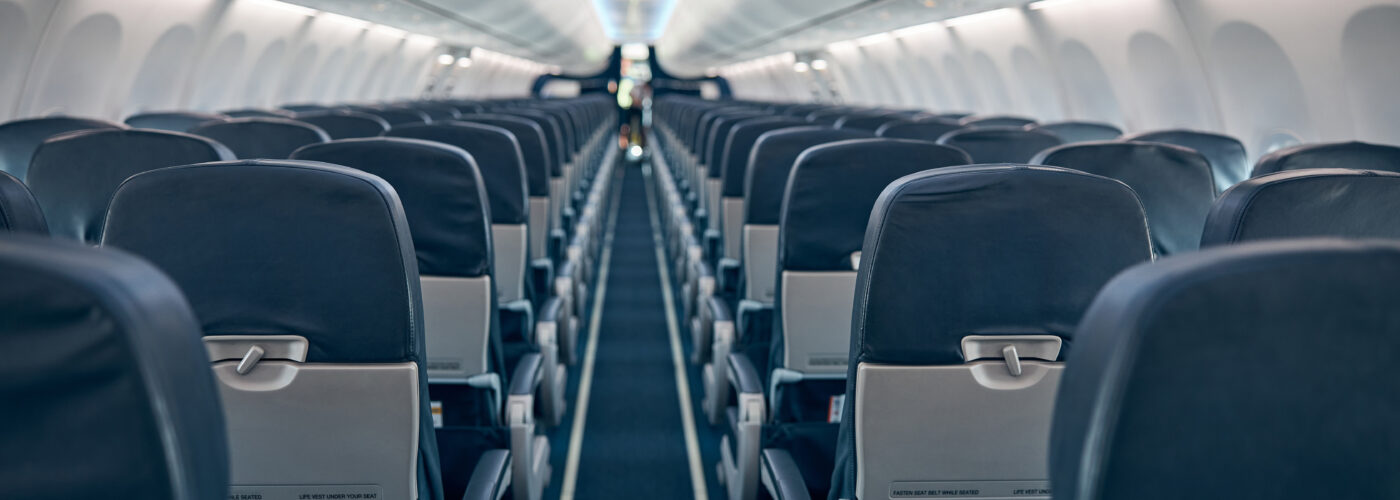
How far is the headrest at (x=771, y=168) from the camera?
4.08m

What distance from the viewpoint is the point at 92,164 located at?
3137 mm

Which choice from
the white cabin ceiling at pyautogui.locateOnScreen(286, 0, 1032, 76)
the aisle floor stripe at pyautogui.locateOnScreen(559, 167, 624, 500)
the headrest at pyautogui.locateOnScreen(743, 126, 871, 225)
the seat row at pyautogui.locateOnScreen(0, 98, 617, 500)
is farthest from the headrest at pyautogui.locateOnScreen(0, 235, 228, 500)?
the white cabin ceiling at pyautogui.locateOnScreen(286, 0, 1032, 76)

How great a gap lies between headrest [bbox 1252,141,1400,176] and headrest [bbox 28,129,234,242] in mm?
3315

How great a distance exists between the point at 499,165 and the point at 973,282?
95.5 inches

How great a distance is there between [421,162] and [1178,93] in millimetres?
8171

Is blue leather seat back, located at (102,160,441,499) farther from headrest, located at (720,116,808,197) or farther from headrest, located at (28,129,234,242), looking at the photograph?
headrest, located at (720,116,808,197)

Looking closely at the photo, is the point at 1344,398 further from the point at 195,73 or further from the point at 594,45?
the point at 594,45

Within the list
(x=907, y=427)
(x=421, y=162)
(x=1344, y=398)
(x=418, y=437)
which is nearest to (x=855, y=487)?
(x=907, y=427)

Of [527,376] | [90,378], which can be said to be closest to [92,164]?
[527,376]

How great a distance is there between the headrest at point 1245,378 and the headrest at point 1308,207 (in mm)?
898

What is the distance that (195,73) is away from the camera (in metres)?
11.7

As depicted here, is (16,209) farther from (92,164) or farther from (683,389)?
(683,389)

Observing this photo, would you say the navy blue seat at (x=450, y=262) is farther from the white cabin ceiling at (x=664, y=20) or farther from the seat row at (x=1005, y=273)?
the white cabin ceiling at (x=664, y=20)

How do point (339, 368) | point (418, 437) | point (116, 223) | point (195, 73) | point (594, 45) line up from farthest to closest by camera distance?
1. point (594, 45)
2. point (195, 73)
3. point (418, 437)
4. point (339, 368)
5. point (116, 223)
